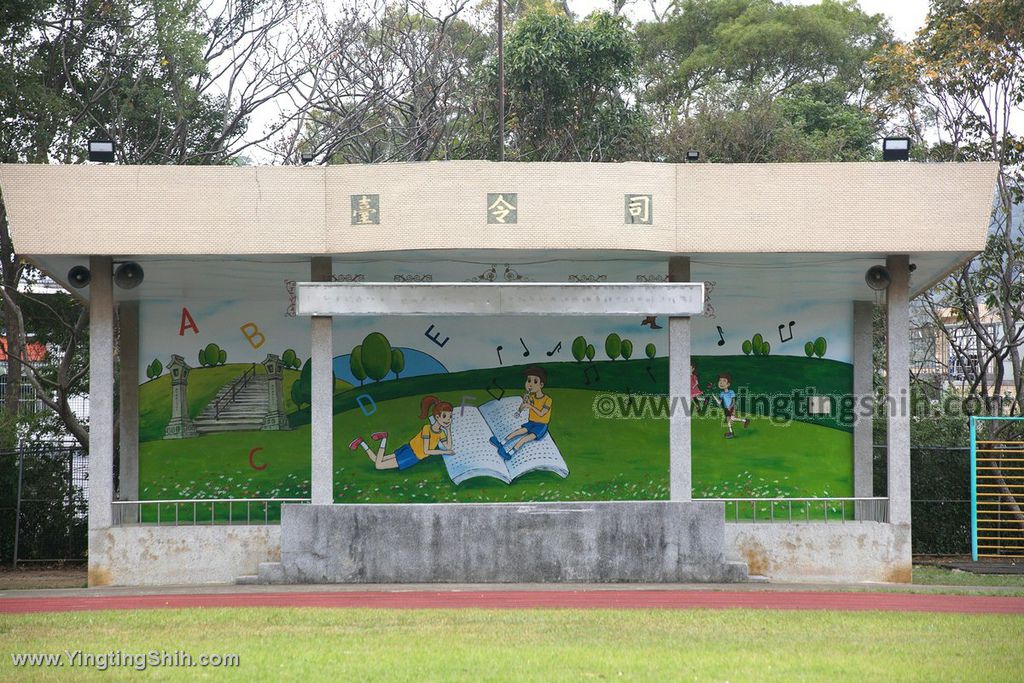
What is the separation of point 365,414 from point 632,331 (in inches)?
154

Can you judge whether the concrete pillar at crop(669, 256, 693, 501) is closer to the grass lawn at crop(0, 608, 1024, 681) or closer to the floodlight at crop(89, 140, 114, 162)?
the grass lawn at crop(0, 608, 1024, 681)

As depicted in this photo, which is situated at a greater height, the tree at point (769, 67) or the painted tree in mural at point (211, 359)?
the tree at point (769, 67)

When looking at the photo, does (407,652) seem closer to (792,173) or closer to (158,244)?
(158,244)

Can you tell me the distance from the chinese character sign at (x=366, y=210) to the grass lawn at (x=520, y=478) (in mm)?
3708

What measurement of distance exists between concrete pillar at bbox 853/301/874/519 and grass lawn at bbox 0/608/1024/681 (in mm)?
5708

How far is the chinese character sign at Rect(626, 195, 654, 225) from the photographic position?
14.4m

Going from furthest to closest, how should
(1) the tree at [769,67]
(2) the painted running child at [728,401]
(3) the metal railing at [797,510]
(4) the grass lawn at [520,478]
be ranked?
(1) the tree at [769,67]
(2) the painted running child at [728,401]
(4) the grass lawn at [520,478]
(3) the metal railing at [797,510]

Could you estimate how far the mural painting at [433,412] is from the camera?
17328 millimetres

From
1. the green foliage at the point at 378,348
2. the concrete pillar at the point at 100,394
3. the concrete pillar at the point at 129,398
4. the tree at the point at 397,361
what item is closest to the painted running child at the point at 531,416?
the tree at the point at 397,361

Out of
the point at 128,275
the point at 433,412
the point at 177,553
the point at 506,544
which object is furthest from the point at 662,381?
the point at 128,275

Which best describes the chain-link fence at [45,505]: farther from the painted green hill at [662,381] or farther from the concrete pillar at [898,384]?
the concrete pillar at [898,384]

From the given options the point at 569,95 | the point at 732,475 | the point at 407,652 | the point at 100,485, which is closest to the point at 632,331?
the point at 732,475

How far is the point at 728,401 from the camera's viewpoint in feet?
58.1

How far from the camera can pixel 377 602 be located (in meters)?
12.9
